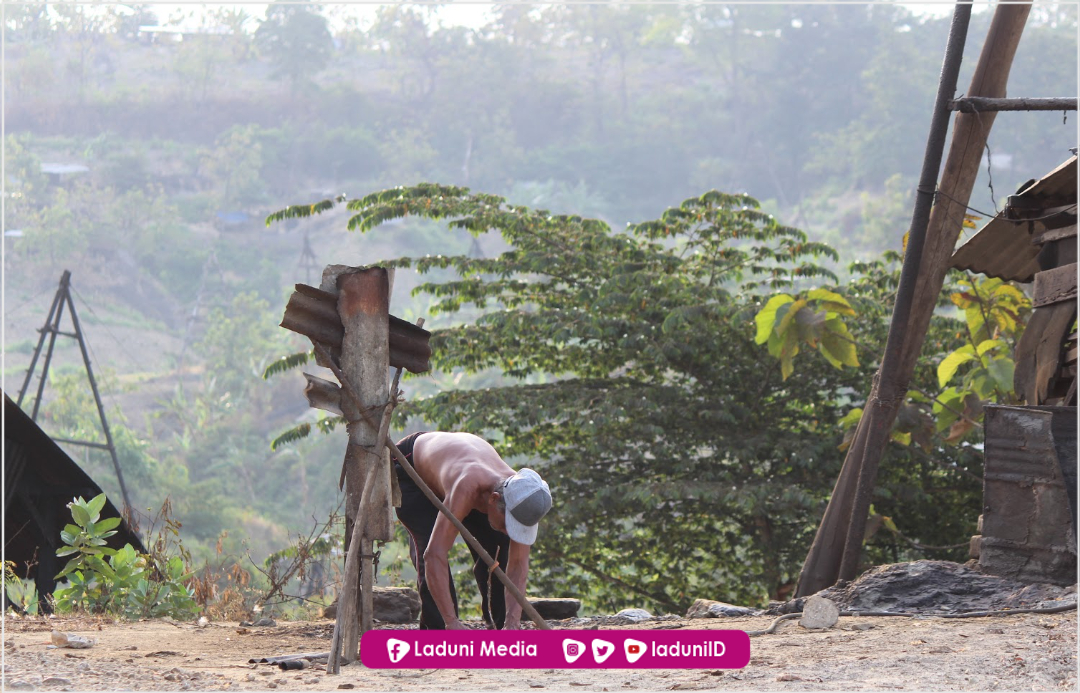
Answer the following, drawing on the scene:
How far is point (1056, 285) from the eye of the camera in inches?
221

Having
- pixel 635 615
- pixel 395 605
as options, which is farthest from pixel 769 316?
pixel 395 605

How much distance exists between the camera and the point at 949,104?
602 centimetres

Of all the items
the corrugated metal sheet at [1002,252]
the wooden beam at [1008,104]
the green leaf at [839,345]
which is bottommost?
the green leaf at [839,345]

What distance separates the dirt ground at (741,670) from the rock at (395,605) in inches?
52.1

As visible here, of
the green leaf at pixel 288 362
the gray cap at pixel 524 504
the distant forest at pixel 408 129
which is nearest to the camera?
the gray cap at pixel 524 504

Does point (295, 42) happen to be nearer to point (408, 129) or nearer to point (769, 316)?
point (408, 129)

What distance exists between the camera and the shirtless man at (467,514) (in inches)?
183

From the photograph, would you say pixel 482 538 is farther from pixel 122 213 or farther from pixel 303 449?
pixel 122 213

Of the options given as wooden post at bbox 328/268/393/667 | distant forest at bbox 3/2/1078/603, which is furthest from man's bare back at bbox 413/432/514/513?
distant forest at bbox 3/2/1078/603

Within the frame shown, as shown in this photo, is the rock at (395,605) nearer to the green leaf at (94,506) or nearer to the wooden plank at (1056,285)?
the green leaf at (94,506)

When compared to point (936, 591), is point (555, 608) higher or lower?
lower

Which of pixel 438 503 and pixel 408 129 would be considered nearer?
pixel 438 503

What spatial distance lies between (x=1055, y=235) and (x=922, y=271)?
813 millimetres

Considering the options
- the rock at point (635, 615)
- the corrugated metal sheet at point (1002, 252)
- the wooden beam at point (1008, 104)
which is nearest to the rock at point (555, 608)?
the rock at point (635, 615)
